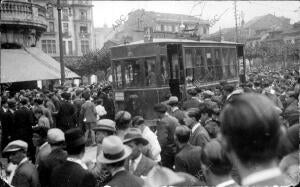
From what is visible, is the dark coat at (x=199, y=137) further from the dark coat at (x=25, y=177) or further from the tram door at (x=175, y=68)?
the tram door at (x=175, y=68)

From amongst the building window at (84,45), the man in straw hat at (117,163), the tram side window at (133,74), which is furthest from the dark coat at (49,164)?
the building window at (84,45)

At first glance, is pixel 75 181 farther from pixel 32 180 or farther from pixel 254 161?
pixel 254 161

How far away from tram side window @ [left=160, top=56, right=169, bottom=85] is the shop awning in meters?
9.25

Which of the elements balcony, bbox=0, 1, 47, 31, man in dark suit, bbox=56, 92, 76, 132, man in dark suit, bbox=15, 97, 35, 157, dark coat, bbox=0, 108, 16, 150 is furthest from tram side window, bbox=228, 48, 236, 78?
balcony, bbox=0, 1, 47, 31

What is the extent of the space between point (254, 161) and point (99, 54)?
28.2m

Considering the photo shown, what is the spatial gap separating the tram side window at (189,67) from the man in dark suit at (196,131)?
16.9 feet

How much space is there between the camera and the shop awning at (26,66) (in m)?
17.3

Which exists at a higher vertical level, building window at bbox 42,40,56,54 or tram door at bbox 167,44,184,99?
building window at bbox 42,40,56,54

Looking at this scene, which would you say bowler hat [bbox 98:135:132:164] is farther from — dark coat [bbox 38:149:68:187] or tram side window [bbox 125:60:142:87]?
tram side window [bbox 125:60:142:87]

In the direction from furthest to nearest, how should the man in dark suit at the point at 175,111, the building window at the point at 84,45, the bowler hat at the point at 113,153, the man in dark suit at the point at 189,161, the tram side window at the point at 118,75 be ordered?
the building window at the point at 84,45 < the tram side window at the point at 118,75 < the man in dark suit at the point at 175,111 < the man in dark suit at the point at 189,161 < the bowler hat at the point at 113,153

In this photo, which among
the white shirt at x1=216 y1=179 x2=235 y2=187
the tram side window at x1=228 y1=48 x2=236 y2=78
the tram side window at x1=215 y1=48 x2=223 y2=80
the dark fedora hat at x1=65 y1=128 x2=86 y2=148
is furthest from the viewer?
the tram side window at x1=228 y1=48 x2=236 y2=78

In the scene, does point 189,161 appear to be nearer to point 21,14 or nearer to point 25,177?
point 25,177

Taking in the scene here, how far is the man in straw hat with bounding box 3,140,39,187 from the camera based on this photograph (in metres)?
4.16

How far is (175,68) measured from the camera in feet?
35.0
